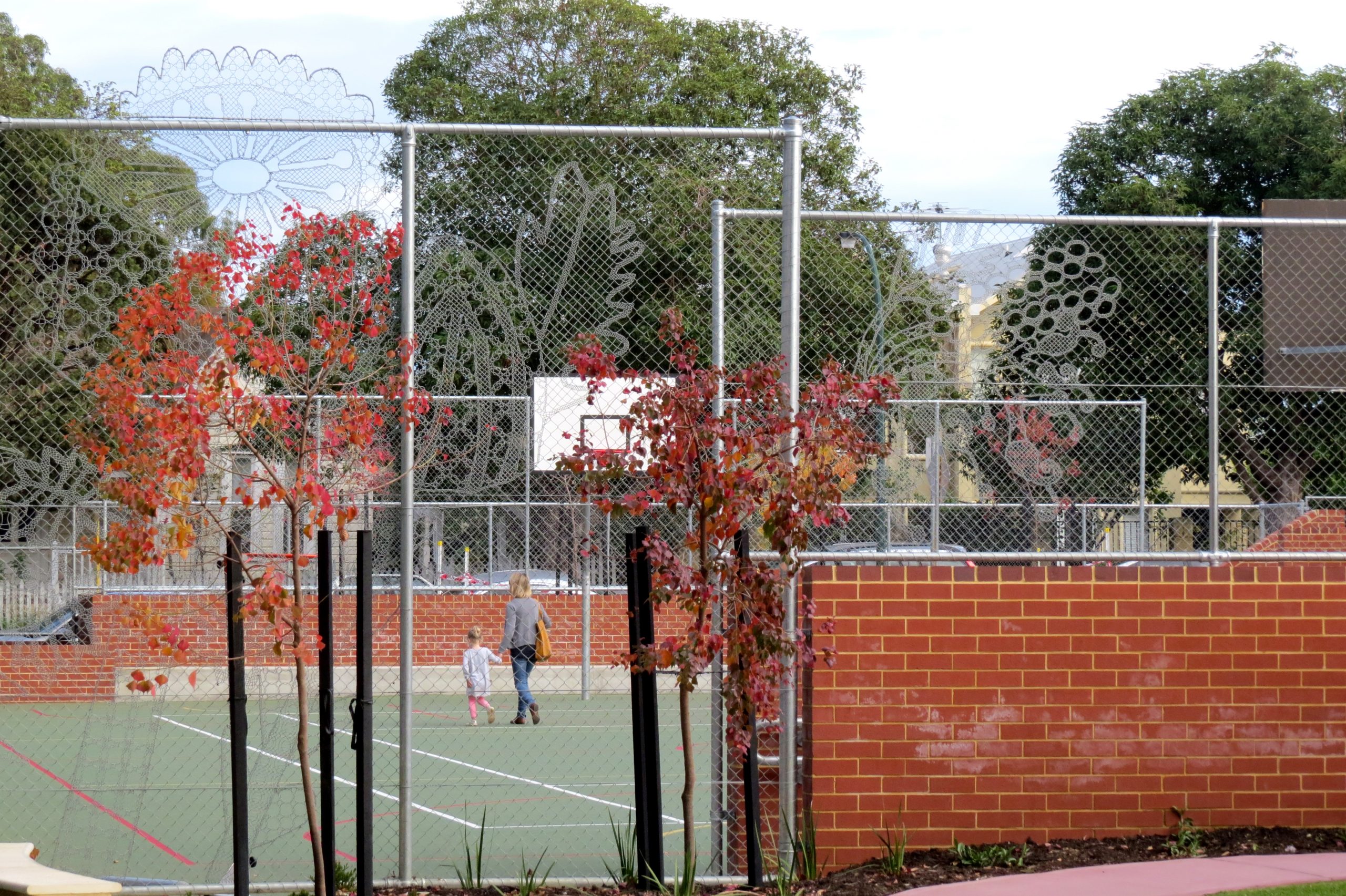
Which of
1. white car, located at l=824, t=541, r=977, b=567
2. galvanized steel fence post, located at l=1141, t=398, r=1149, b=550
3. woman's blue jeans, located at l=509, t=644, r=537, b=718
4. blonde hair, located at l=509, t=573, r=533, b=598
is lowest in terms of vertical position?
woman's blue jeans, located at l=509, t=644, r=537, b=718

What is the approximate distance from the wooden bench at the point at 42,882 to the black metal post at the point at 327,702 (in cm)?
88

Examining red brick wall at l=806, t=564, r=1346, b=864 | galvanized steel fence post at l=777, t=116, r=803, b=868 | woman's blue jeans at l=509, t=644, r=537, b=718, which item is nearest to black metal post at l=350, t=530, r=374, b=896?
galvanized steel fence post at l=777, t=116, r=803, b=868

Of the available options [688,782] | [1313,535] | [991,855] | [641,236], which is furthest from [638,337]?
[1313,535]

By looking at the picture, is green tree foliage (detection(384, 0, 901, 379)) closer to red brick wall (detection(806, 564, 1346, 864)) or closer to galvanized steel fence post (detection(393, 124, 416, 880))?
galvanized steel fence post (detection(393, 124, 416, 880))

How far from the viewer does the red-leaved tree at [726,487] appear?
19.0 ft

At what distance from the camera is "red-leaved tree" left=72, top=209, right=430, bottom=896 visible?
5.47 metres

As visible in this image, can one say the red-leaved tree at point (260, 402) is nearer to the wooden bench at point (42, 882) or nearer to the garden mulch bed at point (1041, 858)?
the wooden bench at point (42, 882)

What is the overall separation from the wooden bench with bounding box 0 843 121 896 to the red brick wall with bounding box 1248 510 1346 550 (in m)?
9.93

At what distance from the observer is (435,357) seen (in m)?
6.75

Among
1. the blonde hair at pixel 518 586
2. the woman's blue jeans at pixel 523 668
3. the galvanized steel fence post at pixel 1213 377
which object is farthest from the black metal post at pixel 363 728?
the galvanized steel fence post at pixel 1213 377

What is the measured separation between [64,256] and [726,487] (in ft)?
11.7

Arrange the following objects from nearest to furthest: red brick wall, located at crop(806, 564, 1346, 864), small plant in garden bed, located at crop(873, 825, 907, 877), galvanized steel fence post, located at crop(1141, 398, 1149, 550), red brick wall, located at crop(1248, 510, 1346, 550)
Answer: small plant in garden bed, located at crop(873, 825, 907, 877)
red brick wall, located at crop(806, 564, 1346, 864)
galvanized steel fence post, located at crop(1141, 398, 1149, 550)
red brick wall, located at crop(1248, 510, 1346, 550)

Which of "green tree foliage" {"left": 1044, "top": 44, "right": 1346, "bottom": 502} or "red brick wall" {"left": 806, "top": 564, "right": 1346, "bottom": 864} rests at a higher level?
"green tree foliage" {"left": 1044, "top": 44, "right": 1346, "bottom": 502}

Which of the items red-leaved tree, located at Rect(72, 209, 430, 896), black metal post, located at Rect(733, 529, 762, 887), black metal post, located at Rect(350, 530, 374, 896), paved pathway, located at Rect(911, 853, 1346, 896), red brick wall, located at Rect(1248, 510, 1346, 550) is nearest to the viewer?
red-leaved tree, located at Rect(72, 209, 430, 896)
